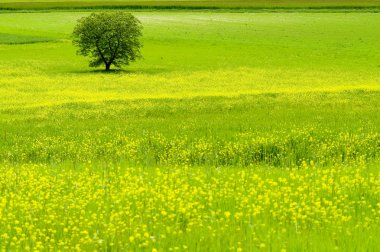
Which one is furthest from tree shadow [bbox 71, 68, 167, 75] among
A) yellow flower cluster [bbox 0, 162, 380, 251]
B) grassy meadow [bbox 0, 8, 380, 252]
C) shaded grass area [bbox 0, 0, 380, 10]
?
shaded grass area [bbox 0, 0, 380, 10]

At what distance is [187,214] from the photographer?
9086 millimetres

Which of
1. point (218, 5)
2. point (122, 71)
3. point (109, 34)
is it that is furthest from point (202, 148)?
point (218, 5)

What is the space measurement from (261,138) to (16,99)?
18630mm

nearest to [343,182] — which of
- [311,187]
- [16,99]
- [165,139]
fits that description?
[311,187]

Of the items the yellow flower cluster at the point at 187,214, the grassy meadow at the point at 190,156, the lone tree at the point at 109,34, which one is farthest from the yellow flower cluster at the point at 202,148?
the lone tree at the point at 109,34

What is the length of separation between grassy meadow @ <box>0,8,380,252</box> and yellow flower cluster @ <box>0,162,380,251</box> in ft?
0.13

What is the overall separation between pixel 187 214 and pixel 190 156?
822 cm

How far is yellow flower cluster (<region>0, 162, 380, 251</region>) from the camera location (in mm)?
8609

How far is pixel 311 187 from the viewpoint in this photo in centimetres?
1109

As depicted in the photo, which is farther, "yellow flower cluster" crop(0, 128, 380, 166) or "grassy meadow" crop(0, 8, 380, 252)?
"yellow flower cluster" crop(0, 128, 380, 166)

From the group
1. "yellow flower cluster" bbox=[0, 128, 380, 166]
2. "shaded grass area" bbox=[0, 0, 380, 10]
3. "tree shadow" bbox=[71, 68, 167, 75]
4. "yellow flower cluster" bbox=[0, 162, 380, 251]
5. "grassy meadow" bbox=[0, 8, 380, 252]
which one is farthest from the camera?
"shaded grass area" bbox=[0, 0, 380, 10]

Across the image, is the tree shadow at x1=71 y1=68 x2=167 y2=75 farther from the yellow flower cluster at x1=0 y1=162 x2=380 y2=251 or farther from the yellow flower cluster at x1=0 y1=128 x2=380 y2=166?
the yellow flower cluster at x1=0 y1=162 x2=380 y2=251

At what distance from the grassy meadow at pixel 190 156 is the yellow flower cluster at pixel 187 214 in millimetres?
39

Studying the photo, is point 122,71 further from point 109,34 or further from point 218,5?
point 218,5
